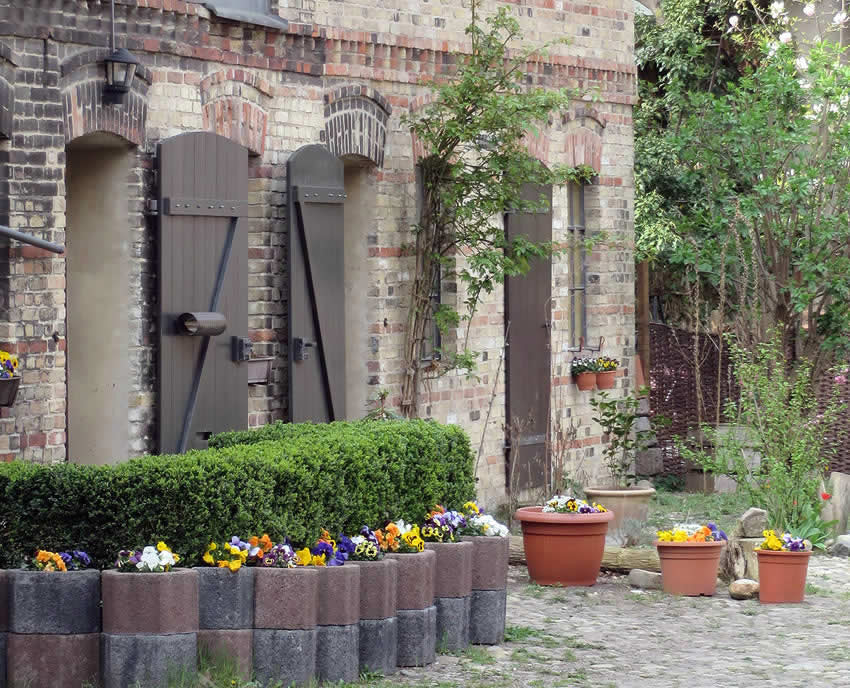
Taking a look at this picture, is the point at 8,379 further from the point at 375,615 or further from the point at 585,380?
the point at 585,380

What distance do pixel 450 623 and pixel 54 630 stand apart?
7.21 feet

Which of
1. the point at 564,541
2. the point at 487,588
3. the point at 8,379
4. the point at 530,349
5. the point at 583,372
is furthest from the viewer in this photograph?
the point at 583,372

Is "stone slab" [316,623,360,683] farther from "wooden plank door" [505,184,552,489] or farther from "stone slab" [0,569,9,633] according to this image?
"wooden plank door" [505,184,552,489]

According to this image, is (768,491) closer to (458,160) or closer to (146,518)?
(458,160)

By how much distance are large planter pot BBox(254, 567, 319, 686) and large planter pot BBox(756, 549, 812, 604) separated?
404 centimetres

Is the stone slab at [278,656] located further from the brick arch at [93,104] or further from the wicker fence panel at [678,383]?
the wicker fence panel at [678,383]

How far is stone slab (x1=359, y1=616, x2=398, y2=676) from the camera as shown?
7180 millimetres

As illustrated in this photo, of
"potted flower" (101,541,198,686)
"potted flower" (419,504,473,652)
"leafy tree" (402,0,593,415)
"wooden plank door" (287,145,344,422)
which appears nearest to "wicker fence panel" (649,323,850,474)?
"leafy tree" (402,0,593,415)

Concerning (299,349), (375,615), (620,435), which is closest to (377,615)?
(375,615)

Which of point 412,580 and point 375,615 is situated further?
point 412,580

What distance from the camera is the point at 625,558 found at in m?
10.6

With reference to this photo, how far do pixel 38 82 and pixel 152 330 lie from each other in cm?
166

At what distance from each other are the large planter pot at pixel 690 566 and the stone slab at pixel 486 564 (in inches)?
81.2

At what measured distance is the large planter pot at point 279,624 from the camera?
6637 millimetres
